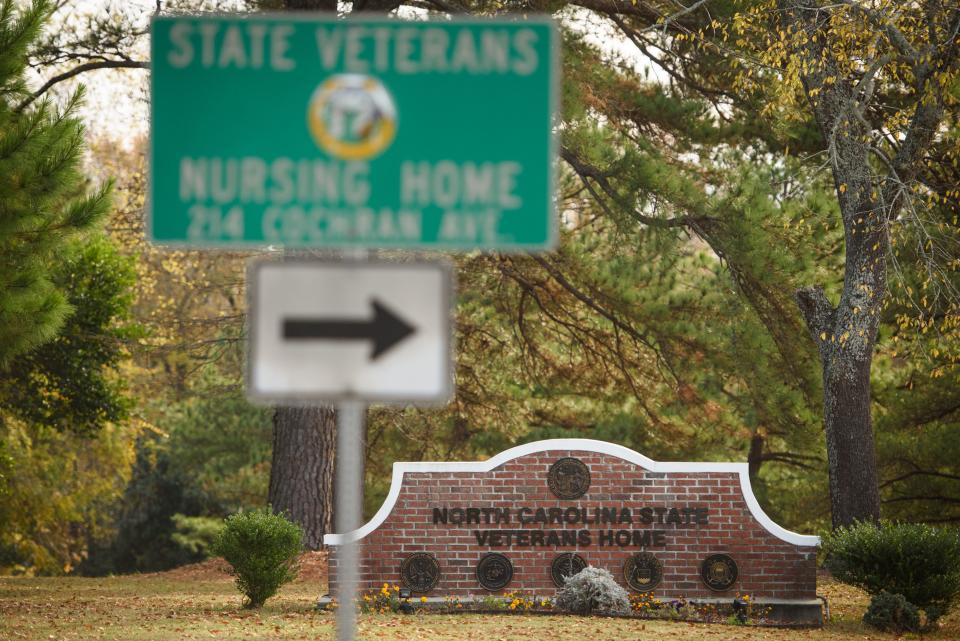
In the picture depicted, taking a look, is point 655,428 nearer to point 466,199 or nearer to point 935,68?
point 935,68

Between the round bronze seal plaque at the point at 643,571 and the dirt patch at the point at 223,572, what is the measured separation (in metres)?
6.05

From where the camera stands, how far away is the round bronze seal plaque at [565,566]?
581 inches

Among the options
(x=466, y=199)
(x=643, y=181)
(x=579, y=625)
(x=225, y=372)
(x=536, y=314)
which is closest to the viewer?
(x=466, y=199)

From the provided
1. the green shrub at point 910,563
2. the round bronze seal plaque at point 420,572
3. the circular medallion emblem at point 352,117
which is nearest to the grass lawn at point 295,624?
the green shrub at point 910,563

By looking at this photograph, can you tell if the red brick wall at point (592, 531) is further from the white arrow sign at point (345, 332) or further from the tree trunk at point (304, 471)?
the white arrow sign at point (345, 332)

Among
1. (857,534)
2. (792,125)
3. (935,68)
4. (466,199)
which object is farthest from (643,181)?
(466,199)

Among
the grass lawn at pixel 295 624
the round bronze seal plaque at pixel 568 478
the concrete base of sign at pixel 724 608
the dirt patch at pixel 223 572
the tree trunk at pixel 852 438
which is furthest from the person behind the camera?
the dirt patch at pixel 223 572

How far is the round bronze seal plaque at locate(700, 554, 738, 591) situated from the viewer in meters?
14.7

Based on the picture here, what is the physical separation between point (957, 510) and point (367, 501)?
13369 mm

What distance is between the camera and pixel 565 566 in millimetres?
14797

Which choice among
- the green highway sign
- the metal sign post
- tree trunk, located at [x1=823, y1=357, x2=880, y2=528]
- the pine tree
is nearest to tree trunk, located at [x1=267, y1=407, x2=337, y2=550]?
the pine tree

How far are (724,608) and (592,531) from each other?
5.87 feet

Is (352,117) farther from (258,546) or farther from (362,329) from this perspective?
(258,546)

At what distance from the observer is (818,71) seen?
14391 mm
